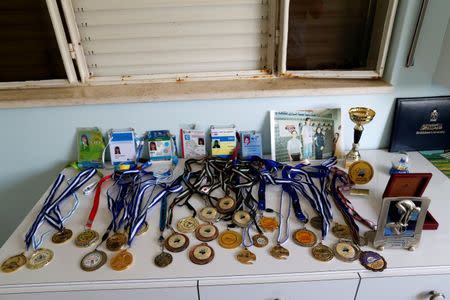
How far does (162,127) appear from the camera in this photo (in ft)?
4.44

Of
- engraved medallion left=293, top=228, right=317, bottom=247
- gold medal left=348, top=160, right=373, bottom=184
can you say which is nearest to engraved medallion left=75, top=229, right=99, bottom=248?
engraved medallion left=293, top=228, right=317, bottom=247

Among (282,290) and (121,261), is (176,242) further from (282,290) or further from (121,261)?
(282,290)

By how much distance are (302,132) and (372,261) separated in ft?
1.91

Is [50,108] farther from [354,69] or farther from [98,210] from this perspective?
[354,69]

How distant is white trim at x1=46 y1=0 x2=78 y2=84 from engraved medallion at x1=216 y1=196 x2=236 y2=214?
0.79 metres

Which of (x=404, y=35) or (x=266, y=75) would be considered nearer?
(x=404, y=35)

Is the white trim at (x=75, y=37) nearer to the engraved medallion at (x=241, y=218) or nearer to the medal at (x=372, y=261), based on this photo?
the engraved medallion at (x=241, y=218)

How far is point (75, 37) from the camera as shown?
1.26 meters

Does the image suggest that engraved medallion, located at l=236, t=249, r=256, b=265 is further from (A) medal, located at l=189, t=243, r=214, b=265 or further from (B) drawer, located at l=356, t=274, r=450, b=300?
(B) drawer, located at l=356, t=274, r=450, b=300

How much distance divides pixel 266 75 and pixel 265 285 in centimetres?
84

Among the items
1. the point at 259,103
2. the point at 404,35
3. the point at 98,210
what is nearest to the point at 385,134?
the point at 404,35

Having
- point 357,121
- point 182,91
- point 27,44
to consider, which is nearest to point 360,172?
point 357,121

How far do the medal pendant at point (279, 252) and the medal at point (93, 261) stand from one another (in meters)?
0.48

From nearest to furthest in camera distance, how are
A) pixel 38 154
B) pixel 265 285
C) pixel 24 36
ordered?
pixel 265 285, pixel 24 36, pixel 38 154
